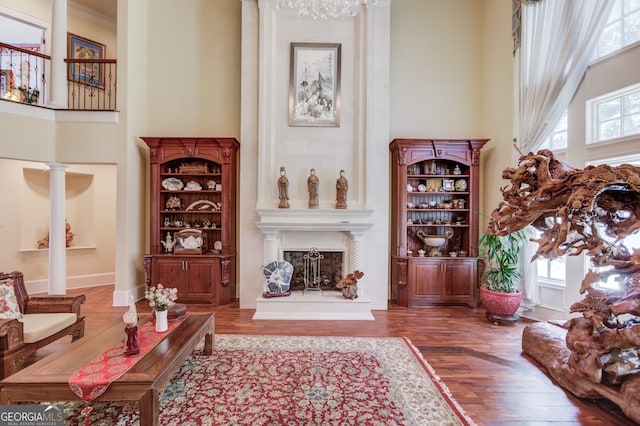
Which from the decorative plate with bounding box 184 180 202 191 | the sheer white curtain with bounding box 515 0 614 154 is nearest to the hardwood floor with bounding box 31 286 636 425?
the decorative plate with bounding box 184 180 202 191

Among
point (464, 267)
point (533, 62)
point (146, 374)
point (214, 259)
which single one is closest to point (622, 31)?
point (533, 62)

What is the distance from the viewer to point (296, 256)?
509 cm

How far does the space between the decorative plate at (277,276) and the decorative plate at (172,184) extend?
2148 mm

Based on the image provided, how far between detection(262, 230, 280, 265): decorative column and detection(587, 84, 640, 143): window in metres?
4.48

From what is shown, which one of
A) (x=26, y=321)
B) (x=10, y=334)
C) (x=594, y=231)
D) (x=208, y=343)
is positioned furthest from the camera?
(x=208, y=343)

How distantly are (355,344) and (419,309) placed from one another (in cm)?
180

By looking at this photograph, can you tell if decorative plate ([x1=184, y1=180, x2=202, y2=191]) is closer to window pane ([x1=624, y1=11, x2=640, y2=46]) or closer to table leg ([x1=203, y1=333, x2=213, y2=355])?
table leg ([x1=203, y1=333, x2=213, y2=355])

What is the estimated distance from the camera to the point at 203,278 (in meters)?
4.80

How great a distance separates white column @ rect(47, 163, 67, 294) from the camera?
15.7ft

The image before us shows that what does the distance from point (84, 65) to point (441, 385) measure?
8667 mm

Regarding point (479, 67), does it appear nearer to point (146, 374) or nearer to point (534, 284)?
point (534, 284)

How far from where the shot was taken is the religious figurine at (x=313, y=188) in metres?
4.75

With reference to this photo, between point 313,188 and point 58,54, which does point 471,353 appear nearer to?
point 313,188

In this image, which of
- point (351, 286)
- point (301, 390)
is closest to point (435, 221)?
point (351, 286)
